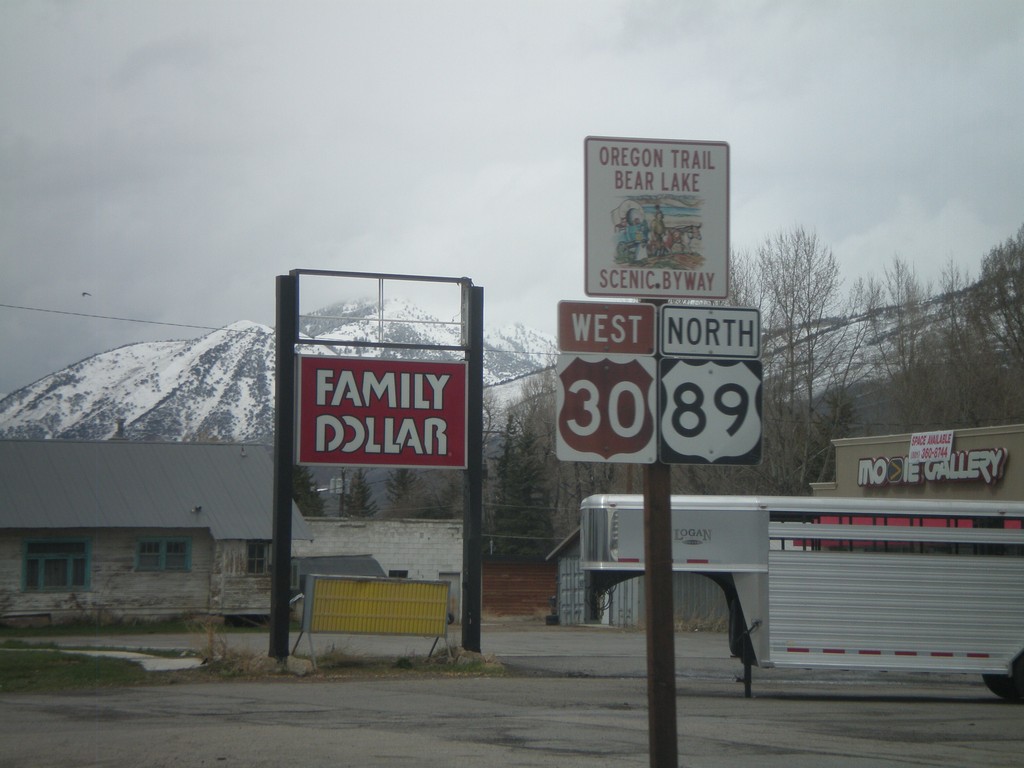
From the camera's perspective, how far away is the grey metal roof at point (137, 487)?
123ft

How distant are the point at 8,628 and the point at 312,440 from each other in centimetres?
2057

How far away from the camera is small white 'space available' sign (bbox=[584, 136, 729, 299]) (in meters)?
6.37

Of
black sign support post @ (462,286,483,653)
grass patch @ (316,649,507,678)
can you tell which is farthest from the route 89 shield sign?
black sign support post @ (462,286,483,653)

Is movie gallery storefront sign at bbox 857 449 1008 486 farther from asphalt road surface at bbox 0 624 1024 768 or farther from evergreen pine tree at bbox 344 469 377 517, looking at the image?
evergreen pine tree at bbox 344 469 377 517

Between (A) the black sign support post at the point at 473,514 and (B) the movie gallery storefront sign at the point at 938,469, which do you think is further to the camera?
(B) the movie gallery storefront sign at the point at 938,469

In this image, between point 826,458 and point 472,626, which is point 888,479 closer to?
point 826,458

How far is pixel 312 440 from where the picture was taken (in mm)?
19812

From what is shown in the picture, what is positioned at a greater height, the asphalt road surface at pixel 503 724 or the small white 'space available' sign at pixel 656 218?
the small white 'space available' sign at pixel 656 218

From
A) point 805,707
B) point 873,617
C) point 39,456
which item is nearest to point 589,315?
point 805,707

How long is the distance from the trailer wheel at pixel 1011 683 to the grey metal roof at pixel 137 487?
26.5 metres

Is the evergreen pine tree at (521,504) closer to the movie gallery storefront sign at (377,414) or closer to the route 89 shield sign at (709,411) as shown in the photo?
the movie gallery storefront sign at (377,414)

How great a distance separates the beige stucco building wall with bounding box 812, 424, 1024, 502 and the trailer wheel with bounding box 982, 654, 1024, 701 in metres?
11.5

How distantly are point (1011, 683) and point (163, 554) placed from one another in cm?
2848

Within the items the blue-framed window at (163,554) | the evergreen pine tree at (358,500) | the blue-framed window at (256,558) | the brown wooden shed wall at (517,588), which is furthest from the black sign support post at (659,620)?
the evergreen pine tree at (358,500)
